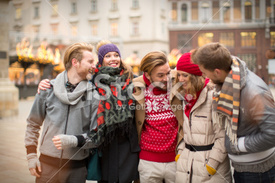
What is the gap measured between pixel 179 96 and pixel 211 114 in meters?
0.23

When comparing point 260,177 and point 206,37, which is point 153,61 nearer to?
point 260,177

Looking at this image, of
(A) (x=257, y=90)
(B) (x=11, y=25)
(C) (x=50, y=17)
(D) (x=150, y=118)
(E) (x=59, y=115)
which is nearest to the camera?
(A) (x=257, y=90)

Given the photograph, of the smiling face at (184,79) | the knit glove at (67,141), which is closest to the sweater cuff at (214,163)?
the smiling face at (184,79)

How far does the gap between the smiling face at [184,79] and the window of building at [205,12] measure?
12.8 meters

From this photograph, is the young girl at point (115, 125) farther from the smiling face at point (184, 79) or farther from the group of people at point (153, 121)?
the smiling face at point (184, 79)

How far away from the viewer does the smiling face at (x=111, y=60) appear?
1664 millimetres

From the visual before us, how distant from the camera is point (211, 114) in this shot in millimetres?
1407

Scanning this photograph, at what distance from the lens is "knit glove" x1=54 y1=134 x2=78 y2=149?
1275 millimetres

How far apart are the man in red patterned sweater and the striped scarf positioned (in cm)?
39

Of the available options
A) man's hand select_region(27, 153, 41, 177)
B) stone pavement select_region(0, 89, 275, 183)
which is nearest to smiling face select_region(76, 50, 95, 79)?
man's hand select_region(27, 153, 41, 177)

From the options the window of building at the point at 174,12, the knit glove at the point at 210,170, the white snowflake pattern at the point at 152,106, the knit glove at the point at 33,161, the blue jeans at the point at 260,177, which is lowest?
the knit glove at the point at 210,170

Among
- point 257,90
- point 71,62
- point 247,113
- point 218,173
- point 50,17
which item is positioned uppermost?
point 50,17

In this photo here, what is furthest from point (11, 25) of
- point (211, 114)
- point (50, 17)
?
point (211, 114)

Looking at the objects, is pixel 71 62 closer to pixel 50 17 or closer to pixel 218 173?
pixel 218 173
